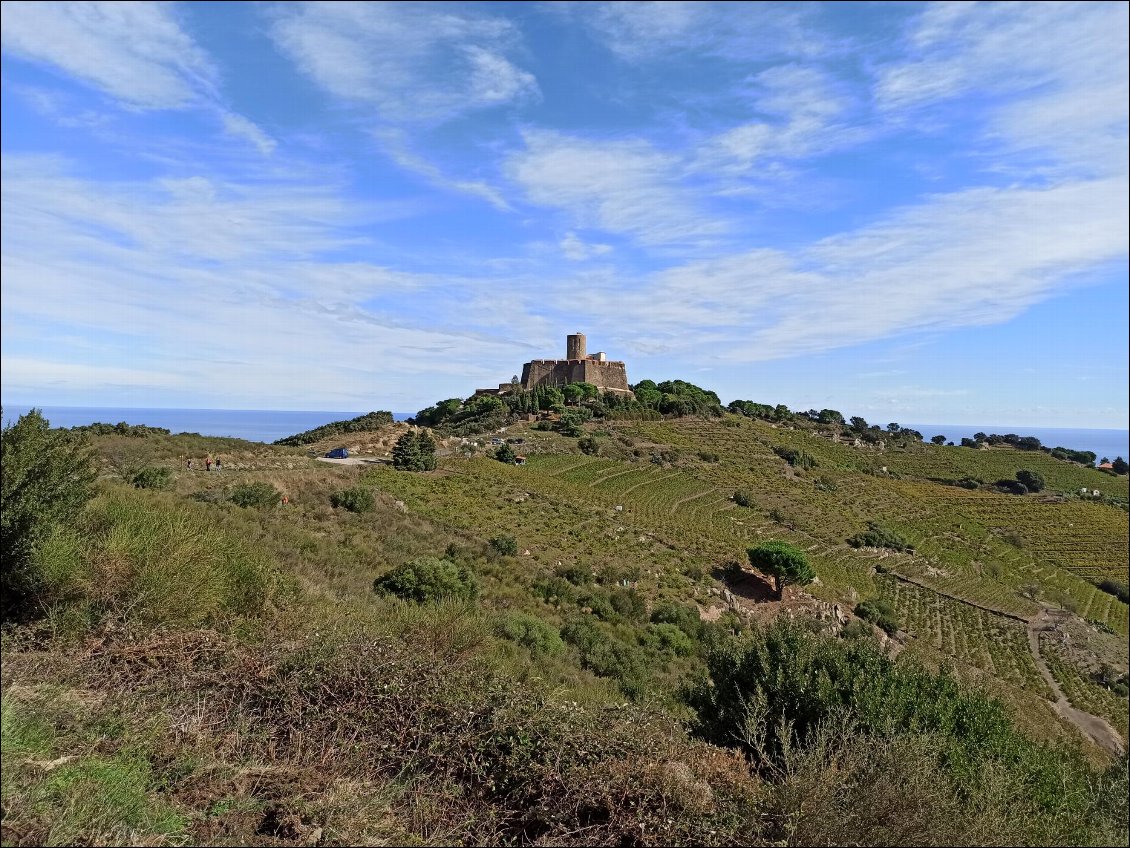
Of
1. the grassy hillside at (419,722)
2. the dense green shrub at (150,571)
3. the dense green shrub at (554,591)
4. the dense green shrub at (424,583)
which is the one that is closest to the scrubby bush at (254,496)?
the grassy hillside at (419,722)

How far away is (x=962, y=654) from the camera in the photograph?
22.3 metres

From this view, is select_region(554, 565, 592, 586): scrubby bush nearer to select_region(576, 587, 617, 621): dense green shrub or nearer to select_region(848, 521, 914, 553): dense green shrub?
select_region(576, 587, 617, 621): dense green shrub

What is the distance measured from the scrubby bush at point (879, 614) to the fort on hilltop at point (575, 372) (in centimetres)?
4715

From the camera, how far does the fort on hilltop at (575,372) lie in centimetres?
7038

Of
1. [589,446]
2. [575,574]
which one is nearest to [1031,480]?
[589,446]

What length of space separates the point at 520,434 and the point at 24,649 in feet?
139

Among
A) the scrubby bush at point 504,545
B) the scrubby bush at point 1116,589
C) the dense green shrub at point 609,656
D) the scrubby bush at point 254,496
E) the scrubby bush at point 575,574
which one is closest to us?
the dense green shrub at point 609,656

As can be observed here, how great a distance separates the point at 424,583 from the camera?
1234 cm

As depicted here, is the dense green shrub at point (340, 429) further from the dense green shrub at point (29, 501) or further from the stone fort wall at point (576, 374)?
the dense green shrub at point (29, 501)

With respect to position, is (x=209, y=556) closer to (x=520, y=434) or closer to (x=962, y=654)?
(x=962, y=654)

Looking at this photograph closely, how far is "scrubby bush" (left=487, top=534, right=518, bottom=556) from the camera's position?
18094 mm

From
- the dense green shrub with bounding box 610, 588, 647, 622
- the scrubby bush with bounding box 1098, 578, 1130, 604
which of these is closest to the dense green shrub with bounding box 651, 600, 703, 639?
the dense green shrub with bounding box 610, 588, 647, 622

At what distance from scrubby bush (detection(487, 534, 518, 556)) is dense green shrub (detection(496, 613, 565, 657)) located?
6.21 m

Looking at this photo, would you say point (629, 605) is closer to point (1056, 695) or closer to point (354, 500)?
point (354, 500)
